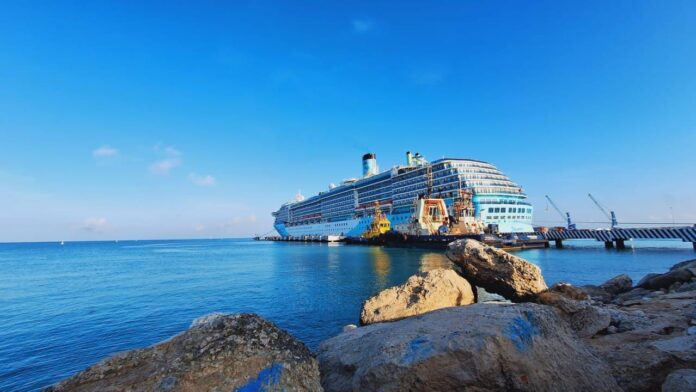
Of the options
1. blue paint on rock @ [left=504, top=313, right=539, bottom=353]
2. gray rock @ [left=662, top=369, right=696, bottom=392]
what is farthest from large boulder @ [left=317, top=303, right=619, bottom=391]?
gray rock @ [left=662, top=369, right=696, bottom=392]

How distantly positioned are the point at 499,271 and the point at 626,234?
5849cm

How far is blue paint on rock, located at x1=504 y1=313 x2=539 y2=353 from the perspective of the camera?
3.70 m

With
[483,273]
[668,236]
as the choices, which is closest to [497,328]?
[483,273]

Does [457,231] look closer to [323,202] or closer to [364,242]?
[364,242]

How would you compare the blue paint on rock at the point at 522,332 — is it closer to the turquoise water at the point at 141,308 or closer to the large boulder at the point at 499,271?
the large boulder at the point at 499,271

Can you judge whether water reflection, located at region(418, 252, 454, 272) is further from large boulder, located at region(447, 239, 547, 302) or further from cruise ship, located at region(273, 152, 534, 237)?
cruise ship, located at region(273, 152, 534, 237)

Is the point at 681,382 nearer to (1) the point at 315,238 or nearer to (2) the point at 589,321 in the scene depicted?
(2) the point at 589,321

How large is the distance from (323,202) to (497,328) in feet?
341

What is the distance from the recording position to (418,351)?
3.71 metres

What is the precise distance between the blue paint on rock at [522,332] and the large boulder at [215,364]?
2195mm

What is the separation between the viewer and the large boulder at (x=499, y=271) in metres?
10.4

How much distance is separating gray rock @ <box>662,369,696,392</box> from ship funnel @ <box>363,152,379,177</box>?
325 ft

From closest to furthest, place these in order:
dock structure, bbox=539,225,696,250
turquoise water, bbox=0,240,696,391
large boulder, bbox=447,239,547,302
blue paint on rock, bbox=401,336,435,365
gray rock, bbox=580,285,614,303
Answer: blue paint on rock, bbox=401,336,435,365, large boulder, bbox=447,239,547,302, turquoise water, bbox=0,240,696,391, gray rock, bbox=580,285,614,303, dock structure, bbox=539,225,696,250

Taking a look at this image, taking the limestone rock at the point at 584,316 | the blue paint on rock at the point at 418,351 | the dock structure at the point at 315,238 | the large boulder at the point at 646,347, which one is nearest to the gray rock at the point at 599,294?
the large boulder at the point at 646,347
